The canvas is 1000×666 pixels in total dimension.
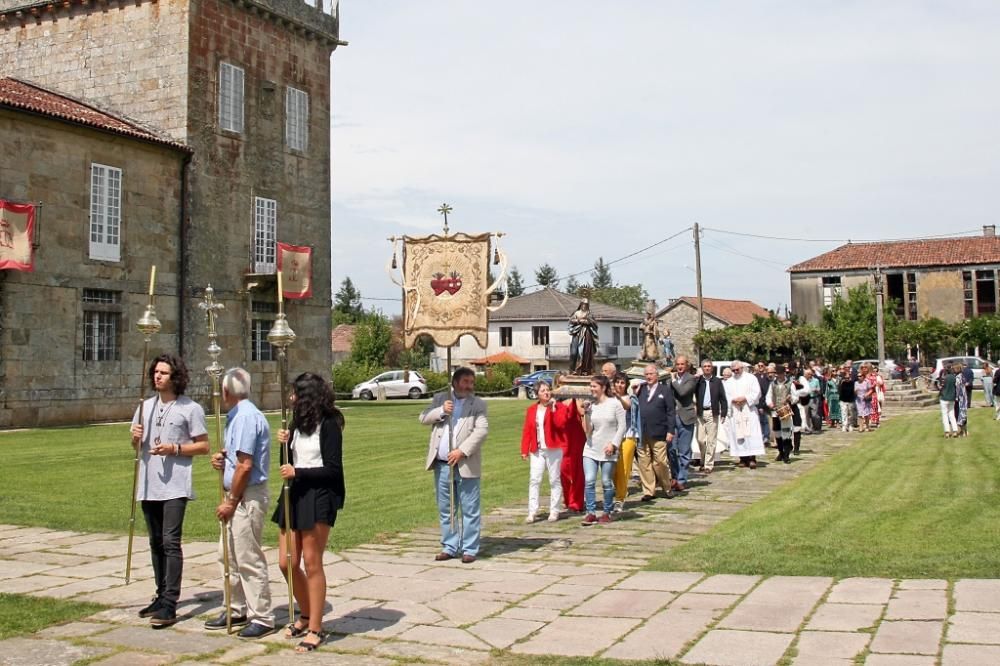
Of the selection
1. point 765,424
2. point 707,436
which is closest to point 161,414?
point 707,436

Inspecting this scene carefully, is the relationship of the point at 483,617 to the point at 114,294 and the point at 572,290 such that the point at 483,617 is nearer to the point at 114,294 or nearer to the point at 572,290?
the point at 114,294

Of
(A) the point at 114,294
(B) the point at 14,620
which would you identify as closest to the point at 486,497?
(B) the point at 14,620

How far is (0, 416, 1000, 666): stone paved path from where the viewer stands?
5.90 m

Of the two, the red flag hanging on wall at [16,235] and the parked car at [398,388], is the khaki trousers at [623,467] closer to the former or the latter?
the red flag hanging on wall at [16,235]

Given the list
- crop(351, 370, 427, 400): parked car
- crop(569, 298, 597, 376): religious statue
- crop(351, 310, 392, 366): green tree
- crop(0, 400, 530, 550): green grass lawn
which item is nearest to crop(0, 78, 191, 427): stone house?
crop(0, 400, 530, 550): green grass lawn

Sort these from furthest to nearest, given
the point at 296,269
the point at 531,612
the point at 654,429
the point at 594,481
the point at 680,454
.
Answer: the point at 296,269 < the point at 680,454 < the point at 654,429 < the point at 594,481 < the point at 531,612

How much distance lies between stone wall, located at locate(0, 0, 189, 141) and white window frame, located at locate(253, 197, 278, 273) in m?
3.85

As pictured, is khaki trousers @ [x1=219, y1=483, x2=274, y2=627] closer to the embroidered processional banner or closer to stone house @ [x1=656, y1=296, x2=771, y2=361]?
the embroidered processional banner

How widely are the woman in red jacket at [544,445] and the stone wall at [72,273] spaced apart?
1793 cm

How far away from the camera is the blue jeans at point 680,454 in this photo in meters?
13.7

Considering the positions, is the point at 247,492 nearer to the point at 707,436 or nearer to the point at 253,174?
the point at 707,436

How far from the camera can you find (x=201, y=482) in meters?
14.2

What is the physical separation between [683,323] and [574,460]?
67.1 m

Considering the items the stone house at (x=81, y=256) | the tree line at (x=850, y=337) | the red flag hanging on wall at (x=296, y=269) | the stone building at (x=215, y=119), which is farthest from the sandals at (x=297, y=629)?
the tree line at (x=850, y=337)
